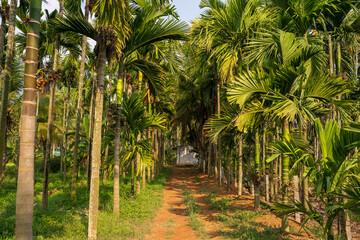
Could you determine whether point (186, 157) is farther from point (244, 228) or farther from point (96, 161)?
point (96, 161)

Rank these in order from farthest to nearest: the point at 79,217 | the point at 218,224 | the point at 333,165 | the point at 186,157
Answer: the point at 186,157 → the point at 218,224 → the point at 79,217 → the point at 333,165

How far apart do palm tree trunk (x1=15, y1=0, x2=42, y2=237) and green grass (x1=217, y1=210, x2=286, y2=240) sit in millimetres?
5386

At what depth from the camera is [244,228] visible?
26.2 ft

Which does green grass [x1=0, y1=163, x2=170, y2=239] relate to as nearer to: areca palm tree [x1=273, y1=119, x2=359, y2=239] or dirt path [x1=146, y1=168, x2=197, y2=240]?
dirt path [x1=146, y1=168, x2=197, y2=240]

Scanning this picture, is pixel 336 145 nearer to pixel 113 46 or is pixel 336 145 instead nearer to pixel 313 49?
pixel 313 49

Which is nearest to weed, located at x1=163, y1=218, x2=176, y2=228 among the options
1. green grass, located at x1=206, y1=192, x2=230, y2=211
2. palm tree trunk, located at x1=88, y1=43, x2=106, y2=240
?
green grass, located at x1=206, y1=192, x2=230, y2=211

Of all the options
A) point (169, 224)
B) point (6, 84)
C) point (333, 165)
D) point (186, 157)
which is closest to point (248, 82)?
point (333, 165)

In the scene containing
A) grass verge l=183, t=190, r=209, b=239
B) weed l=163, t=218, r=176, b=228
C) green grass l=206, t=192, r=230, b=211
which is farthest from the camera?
green grass l=206, t=192, r=230, b=211

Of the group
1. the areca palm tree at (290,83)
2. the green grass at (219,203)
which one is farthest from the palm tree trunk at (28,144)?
the green grass at (219,203)

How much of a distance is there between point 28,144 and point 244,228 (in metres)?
6.65

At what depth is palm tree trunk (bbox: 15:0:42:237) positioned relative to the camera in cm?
378

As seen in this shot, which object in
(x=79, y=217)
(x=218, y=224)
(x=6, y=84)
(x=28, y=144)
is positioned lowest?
(x=218, y=224)

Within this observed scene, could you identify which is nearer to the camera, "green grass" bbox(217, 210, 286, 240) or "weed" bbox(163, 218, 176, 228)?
"green grass" bbox(217, 210, 286, 240)

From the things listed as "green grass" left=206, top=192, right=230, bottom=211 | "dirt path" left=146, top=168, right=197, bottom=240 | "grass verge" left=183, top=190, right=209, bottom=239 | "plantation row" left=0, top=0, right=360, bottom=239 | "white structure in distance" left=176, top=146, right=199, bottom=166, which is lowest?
"dirt path" left=146, top=168, right=197, bottom=240
